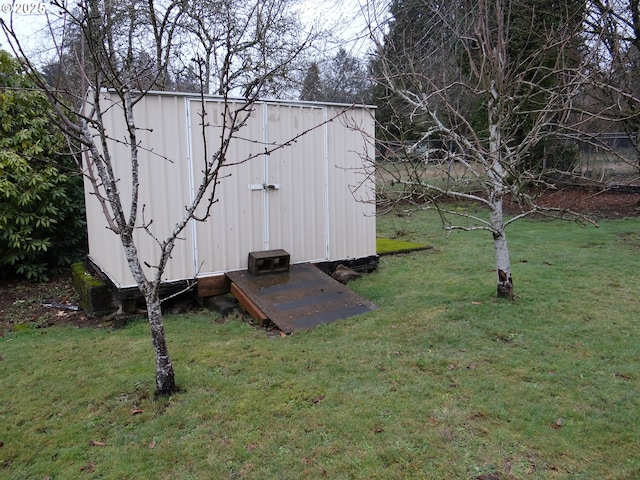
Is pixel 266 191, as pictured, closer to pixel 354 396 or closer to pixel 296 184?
pixel 296 184

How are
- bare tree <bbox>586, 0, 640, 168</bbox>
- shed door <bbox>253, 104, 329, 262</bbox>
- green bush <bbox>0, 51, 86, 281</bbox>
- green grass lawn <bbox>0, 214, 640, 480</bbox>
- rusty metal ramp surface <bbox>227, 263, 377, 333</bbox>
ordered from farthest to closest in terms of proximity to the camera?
bare tree <bbox>586, 0, 640, 168</bbox> → green bush <bbox>0, 51, 86, 281</bbox> → shed door <bbox>253, 104, 329, 262</bbox> → rusty metal ramp surface <bbox>227, 263, 377, 333</bbox> → green grass lawn <bbox>0, 214, 640, 480</bbox>

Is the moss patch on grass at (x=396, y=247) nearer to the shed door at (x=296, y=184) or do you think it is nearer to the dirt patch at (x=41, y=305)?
the shed door at (x=296, y=184)

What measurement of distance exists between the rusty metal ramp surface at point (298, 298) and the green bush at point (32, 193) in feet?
10.5

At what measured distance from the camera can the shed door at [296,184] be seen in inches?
222

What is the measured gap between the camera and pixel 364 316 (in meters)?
4.75

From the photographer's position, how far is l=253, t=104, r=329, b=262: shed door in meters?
5.63

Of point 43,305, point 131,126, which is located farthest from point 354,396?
point 43,305

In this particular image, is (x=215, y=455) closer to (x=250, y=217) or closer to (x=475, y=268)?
(x=250, y=217)

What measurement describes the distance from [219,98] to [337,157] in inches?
67.9

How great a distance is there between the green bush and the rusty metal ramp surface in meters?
3.19

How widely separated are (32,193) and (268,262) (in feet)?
12.2

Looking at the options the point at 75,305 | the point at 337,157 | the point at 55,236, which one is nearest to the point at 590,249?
the point at 337,157

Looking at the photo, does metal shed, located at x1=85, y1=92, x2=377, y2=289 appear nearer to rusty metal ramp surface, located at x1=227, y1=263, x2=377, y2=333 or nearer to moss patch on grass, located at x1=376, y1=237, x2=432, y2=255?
rusty metal ramp surface, located at x1=227, y1=263, x2=377, y2=333

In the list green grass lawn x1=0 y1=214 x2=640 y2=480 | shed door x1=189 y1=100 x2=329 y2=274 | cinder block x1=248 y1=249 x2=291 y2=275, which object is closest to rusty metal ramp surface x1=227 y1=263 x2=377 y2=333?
cinder block x1=248 y1=249 x2=291 y2=275
